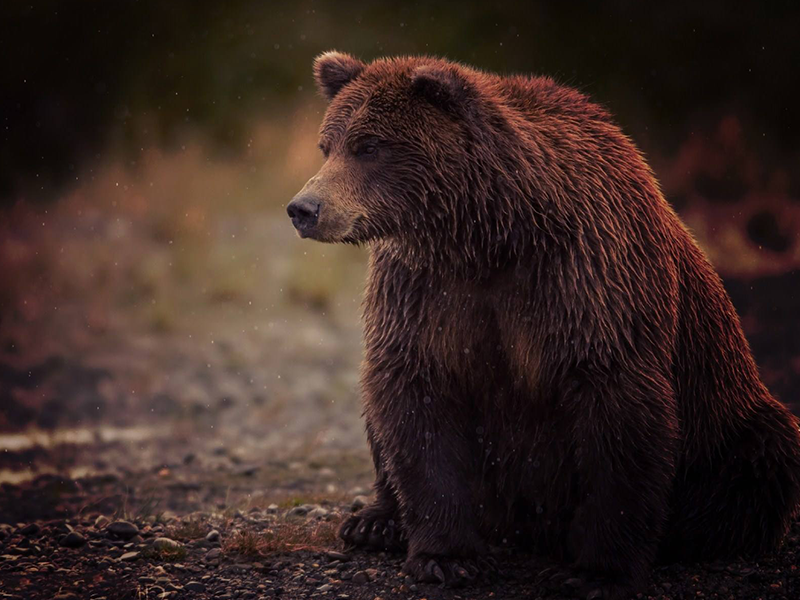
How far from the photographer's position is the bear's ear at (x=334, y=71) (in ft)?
17.6

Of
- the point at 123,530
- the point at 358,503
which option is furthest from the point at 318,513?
the point at 123,530

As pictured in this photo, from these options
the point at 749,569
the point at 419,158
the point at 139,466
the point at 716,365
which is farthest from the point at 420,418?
the point at 139,466

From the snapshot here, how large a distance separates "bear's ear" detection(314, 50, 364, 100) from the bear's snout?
3.26ft

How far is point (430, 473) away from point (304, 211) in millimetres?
1687

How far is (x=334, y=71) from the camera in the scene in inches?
212

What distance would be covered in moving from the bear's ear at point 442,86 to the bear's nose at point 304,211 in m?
0.85

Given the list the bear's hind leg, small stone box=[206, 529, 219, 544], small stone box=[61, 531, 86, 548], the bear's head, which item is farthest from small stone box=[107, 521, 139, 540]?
the bear's hind leg

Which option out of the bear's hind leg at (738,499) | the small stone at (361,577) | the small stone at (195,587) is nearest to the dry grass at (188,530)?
the small stone at (195,587)

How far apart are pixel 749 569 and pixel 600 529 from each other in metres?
1.03

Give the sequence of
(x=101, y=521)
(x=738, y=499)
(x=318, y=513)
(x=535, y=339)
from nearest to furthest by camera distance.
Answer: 1. (x=535, y=339)
2. (x=738, y=499)
3. (x=101, y=521)
4. (x=318, y=513)

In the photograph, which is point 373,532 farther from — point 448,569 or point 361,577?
point 448,569

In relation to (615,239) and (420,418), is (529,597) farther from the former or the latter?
(615,239)

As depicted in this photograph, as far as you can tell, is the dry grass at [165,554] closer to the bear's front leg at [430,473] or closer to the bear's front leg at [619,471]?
the bear's front leg at [430,473]

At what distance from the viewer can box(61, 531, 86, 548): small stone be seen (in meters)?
6.07
